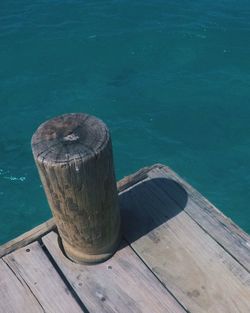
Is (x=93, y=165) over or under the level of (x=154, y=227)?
over

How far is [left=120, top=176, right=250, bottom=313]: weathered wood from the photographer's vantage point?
11.5 ft

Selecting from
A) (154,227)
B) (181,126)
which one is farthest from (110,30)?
(154,227)

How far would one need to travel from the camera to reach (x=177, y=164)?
8203 mm

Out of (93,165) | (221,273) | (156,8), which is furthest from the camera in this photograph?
(156,8)

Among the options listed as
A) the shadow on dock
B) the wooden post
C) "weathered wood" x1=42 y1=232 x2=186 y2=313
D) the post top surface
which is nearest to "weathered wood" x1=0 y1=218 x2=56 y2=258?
"weathered wood" x1=42 y1=232 x2=186 y2=313

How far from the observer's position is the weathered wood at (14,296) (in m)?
3.53

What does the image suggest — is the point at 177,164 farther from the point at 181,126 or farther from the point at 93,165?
the point at 93,165

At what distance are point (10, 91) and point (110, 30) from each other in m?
3.03

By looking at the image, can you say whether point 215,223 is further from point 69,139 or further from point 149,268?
point 69,139

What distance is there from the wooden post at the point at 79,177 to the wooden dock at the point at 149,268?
26cm

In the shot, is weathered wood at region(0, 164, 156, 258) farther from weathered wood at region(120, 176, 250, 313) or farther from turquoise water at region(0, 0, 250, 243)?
turquoise water at region(0, 0, 250, 243)

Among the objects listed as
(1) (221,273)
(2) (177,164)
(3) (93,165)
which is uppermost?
(3) (93,165)

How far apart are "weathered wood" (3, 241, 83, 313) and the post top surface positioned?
106 centimetres

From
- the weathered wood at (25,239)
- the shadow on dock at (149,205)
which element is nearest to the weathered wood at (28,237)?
the weathered wood at (25,239)
